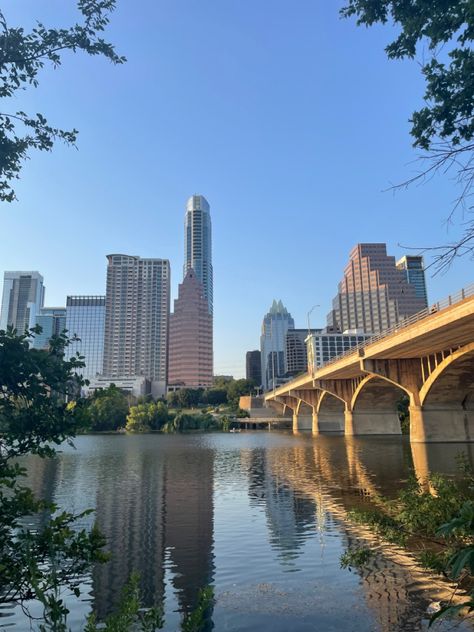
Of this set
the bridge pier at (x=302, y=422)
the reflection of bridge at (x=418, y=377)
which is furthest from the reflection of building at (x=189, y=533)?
the bridge pier at (x=302, y=422)

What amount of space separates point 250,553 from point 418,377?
48747 mm

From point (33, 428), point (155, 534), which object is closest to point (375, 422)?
point (155, 534)

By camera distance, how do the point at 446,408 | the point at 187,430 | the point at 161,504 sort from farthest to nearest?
the point at 187,430, the point at 446,408, the point at 161,504

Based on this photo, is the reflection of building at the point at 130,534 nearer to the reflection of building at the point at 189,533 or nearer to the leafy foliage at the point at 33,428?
the reflection of building at the point at 189,533

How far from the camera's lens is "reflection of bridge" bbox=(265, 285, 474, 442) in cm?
4084

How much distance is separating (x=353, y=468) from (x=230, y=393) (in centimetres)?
16503

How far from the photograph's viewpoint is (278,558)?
1286 cm

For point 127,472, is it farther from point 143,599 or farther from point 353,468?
point 143,599

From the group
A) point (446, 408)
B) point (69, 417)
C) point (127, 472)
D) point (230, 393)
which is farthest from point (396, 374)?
point (230, 393)

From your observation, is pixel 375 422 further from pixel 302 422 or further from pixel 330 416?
pixel 302 422

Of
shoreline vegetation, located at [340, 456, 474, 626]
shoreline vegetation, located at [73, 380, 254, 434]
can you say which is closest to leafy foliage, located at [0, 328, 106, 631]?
shoreline vegetation, located at [340, 456, 474, 626]

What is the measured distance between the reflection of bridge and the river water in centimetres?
1513

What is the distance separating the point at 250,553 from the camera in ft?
44.2

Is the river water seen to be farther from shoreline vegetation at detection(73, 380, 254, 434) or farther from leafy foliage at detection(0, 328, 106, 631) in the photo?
shoreline vegetation at detection(73, 380, 254, 434)
